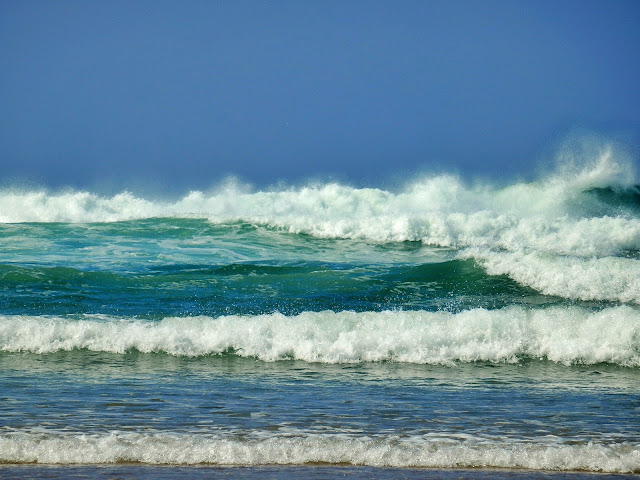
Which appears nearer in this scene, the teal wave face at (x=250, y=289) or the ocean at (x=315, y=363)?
the ocean at (x=315, y=363)

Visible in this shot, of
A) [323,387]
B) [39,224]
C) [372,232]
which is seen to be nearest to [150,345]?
[323,387]

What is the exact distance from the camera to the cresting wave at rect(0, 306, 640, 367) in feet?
25.0

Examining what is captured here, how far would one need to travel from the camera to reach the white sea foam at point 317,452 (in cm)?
423

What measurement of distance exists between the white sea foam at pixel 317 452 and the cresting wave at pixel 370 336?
2.99 m

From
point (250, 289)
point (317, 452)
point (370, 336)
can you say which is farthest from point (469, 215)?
point (317, 452)

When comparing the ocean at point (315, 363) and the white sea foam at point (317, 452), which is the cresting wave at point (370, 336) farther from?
the white sea foam at point (317, 452)

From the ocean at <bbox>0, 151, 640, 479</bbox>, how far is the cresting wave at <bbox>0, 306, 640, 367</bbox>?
22 millimetres

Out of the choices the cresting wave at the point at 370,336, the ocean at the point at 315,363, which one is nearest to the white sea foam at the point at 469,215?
the ocean at the point at 315,363

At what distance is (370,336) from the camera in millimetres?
7879

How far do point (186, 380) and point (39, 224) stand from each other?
1683cm

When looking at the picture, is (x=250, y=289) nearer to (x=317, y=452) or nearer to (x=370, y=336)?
(x=370, y=336)

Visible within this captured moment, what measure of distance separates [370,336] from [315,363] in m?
0.76

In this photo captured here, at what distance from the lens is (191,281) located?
1292cm

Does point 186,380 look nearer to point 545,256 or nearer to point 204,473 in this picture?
point 204,473
